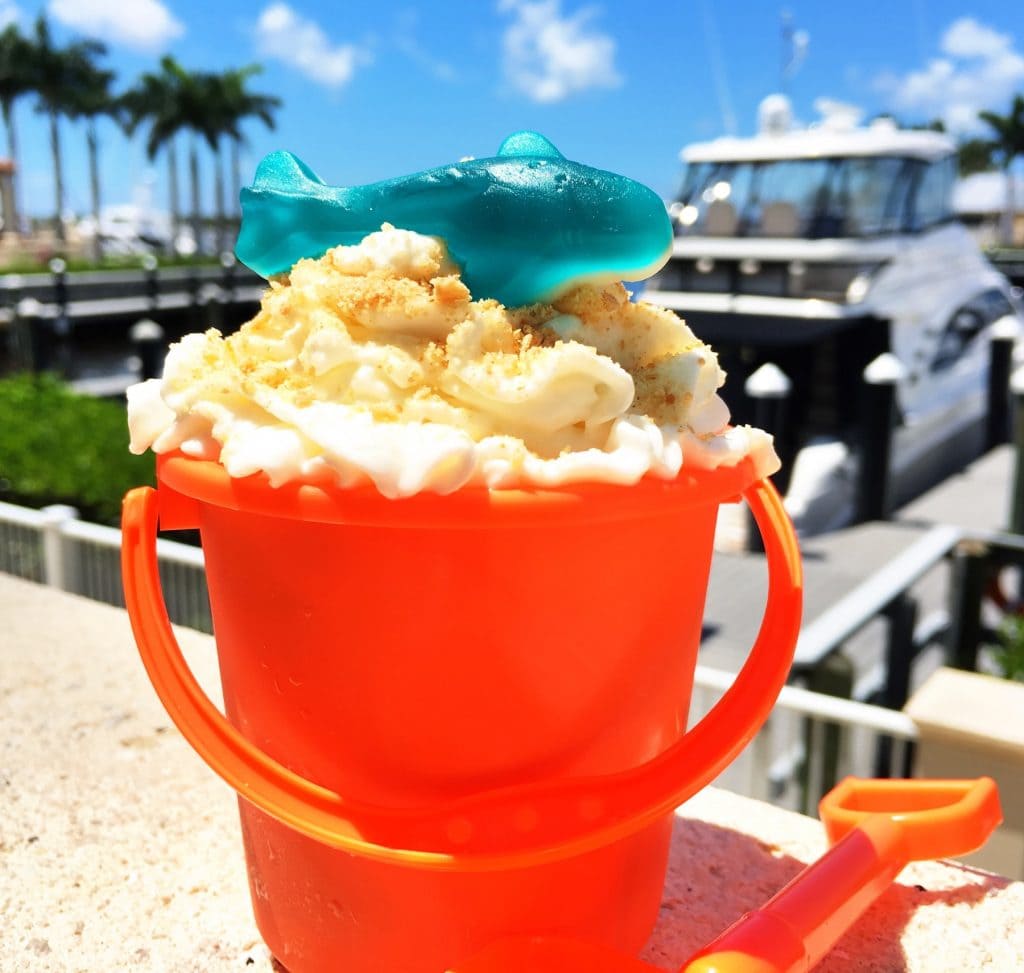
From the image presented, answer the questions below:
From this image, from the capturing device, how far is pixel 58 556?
11.1 ft

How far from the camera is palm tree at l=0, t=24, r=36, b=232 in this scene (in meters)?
37.2

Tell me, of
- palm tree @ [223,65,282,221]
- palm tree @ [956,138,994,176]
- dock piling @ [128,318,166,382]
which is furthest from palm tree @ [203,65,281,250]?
palm tree @ [956,138,994,176]

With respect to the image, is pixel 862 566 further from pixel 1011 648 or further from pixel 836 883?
pixel 836 883

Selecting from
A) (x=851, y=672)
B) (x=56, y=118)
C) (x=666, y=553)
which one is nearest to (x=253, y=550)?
(x=666, y=553)

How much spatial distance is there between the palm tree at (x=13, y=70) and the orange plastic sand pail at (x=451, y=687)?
41784 mm

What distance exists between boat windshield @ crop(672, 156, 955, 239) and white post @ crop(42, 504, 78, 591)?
823 cm

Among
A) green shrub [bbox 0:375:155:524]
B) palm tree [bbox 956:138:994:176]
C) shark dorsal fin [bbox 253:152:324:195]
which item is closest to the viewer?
shark dorsal fin [bbox 253:152:324:195]

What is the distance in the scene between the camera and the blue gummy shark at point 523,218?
3.38 feet

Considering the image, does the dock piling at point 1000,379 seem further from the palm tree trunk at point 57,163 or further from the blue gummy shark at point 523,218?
the palm tree trunk at point 57,163

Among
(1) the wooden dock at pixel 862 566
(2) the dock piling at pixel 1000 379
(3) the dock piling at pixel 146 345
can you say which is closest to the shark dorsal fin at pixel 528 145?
(1) the wooden dock at pixel 862 566

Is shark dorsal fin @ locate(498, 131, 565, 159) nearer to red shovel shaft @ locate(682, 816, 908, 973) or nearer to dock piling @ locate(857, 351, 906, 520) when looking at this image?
red shovel shaft @ locate(682, 816, 908, 973)

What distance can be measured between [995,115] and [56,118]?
4095 centimetres

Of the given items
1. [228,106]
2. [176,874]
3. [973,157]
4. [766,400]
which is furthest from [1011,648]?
[973,157]

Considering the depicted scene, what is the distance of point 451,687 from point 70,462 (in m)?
4.34
